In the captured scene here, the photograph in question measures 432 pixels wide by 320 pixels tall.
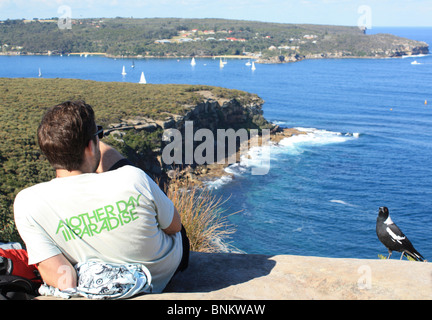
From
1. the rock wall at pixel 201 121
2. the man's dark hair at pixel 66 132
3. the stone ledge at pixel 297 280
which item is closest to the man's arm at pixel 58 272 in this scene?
the stone ledge at pixel 297 280

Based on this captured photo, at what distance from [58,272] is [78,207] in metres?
0.31

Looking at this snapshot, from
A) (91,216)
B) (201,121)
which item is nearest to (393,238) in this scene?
(91,216)

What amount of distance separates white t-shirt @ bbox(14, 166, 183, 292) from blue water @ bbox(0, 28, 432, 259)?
48.3 feet

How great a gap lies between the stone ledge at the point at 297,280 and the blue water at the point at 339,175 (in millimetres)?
13849

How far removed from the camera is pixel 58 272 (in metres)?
1.94

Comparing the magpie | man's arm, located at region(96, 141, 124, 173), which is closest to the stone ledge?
man's arm, located at region(96, 141, 124, 173)

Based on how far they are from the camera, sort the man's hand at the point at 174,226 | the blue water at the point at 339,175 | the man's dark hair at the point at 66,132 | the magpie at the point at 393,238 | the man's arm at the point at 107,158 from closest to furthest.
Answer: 1. the man's dark hair at the point at 66,132
2. the man's hand at the point at 174,226
3. the man's arm at the point at 107,158
4. the magpie at the point at 393,238
5. the blue water at the point at 339,175

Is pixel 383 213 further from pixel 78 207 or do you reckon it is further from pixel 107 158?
pixel 78 207

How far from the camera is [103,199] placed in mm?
1943

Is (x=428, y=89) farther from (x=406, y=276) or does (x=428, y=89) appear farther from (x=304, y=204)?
(x=406, y=276)

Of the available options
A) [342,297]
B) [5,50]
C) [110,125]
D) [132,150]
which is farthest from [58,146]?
[5,50]

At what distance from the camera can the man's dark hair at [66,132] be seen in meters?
1.86

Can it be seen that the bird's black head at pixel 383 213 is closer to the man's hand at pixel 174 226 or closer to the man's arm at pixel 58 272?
the man's hand at pixel 174 226

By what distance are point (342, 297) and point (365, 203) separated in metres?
25.2
